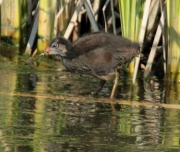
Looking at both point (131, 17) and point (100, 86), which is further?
point (131, 17)

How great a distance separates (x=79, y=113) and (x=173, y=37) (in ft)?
7.12

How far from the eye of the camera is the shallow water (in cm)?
564

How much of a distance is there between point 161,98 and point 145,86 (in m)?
0.72

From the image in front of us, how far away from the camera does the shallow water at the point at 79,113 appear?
18.5 feet

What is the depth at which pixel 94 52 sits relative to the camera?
7.59 m

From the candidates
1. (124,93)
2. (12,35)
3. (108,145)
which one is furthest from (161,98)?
(12,35)

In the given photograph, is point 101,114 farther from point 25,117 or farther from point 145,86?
point 145,86

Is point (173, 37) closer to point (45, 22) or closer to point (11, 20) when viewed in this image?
point (45, 22)

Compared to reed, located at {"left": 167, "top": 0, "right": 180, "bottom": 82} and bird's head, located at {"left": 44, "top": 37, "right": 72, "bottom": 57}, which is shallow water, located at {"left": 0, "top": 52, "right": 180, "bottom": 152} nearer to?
reed, located at {"left": 167, "top": 0, "right": 180, "bottom": 82}

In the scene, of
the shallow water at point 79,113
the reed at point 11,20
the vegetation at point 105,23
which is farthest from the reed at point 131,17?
the reed at point 11,20

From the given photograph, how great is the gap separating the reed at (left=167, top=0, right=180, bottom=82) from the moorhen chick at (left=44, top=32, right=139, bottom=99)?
2.94 feet

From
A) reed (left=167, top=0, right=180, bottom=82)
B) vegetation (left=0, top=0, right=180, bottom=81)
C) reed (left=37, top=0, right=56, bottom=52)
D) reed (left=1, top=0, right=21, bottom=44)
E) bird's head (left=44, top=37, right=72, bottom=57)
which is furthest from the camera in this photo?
reed (left=1, top=0, right=21, bottom=44)

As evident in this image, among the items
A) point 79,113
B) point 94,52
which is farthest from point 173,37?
point 79,113

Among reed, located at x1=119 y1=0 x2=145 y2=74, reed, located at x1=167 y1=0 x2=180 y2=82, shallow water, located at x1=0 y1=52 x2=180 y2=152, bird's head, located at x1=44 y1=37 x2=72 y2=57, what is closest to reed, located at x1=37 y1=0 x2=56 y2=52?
shallow water, located at x1=0 y1=52 x2=180 y2=152
